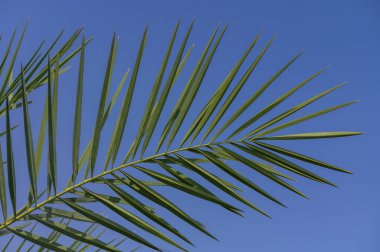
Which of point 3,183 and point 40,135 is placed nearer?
point 3,183

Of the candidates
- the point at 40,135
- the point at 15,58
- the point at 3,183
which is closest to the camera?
the point at 3,183

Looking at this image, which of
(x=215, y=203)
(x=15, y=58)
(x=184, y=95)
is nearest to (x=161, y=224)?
(x=215, y=203)

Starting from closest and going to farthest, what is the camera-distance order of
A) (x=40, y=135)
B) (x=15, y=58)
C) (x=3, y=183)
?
(x=3, y=183), (x=40, y=135), (x=15, y=58)

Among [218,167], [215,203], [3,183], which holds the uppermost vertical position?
[218,167]

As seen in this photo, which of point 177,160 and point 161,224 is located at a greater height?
point 177,160

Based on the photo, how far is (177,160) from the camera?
102 cm

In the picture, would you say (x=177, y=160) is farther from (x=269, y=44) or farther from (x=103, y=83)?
(x=269, y=44)

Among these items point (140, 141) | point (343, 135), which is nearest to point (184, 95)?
point (140, 141)

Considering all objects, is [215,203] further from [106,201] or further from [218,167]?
[106,201]

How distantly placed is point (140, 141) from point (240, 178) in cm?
25

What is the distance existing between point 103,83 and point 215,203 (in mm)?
353

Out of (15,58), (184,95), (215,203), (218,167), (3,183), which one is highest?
(15,58)

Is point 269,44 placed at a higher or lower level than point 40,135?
higher

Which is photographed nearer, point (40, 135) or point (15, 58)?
point (40, 135)
